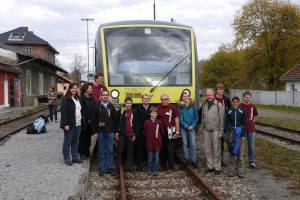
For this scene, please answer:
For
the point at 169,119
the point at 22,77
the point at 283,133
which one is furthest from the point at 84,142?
the point at 22,77

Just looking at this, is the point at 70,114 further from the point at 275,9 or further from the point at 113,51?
the point at 275,9

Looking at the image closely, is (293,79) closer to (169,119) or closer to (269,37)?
(269,37)

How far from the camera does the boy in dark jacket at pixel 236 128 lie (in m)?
7.84

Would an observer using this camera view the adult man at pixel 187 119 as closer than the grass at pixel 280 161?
No

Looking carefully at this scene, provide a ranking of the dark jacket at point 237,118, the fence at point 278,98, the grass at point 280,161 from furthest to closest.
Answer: the fence at point 278,98, the dark jacket at point 237,118, the grass at point 280,161

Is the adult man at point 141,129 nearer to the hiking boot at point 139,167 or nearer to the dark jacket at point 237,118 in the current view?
the hiking boot at point 139,167

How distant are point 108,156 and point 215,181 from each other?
221 cm

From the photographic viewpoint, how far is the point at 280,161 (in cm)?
950

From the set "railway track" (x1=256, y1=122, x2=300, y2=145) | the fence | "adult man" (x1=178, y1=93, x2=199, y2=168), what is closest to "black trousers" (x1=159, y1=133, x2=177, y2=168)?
"adult man" (x1=178, y1=93, x2=199, y2=168)

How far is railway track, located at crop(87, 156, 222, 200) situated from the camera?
641cm

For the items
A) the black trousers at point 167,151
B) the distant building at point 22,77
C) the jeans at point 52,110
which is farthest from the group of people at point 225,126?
the distant building at point 22,77

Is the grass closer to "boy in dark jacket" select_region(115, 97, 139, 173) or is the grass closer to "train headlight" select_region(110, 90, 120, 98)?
"boy in dark jacket" select_region(115, 97, 139, 173)

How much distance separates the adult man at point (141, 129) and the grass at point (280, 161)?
107 inches

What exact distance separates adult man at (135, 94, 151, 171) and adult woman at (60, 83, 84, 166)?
4.13 feet
